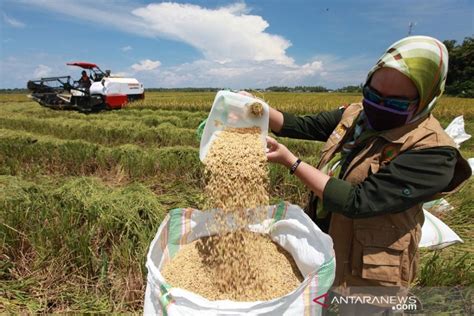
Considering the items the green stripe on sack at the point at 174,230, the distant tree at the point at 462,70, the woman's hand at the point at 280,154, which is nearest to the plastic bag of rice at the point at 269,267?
the green stripe on sack at the point at 174,230

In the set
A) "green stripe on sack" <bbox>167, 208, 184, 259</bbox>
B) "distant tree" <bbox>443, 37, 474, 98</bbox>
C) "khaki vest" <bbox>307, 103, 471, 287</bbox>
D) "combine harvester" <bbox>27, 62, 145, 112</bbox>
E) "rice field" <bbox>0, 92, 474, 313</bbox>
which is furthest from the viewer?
"distant tree" <bbox>443, 37, 474, 98</bbox>

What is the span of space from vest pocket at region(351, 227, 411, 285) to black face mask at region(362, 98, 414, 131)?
41 centimetres

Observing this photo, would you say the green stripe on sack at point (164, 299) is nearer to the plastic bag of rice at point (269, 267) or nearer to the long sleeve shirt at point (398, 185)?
the plastic bag of rice at point (269, 267)

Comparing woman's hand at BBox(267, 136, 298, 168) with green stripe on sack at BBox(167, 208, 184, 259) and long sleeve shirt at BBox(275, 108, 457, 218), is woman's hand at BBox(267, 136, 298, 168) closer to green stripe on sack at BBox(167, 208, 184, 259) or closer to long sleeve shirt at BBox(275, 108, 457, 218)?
long sleeve shirt at BBox(275, 108, 457, 218)

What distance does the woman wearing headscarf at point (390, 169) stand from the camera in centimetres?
110

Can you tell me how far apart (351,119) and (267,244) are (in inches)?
30.0

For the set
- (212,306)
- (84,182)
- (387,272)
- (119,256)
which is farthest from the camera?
(84,182)

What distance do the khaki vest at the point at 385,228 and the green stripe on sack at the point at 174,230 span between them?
2.55 ft

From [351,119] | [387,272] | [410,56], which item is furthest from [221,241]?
[410,56]

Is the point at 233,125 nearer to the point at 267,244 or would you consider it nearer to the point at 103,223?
the point at 267,244

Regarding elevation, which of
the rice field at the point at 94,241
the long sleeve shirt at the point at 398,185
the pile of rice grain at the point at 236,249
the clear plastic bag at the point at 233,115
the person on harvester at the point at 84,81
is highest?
the person on harvester at the point at 84,81

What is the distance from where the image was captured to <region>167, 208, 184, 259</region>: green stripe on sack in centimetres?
158

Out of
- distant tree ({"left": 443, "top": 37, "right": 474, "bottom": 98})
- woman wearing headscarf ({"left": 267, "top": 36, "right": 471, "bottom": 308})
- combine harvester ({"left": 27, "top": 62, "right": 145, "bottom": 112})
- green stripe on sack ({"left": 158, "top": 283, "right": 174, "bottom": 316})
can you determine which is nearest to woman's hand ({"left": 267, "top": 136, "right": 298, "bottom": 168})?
woman wearing headscarf ({"left": 267, "top": 36, "right": 471, "bottom": 308})

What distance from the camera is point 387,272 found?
1246mm
